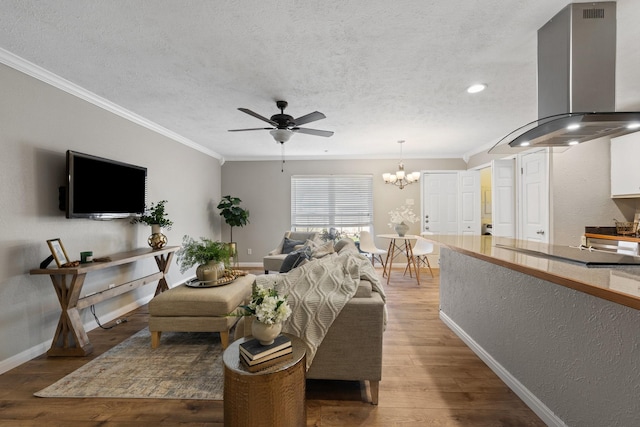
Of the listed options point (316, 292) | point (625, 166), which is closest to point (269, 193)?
point (316, 292)

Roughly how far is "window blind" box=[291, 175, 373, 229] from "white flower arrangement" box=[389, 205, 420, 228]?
458 mm

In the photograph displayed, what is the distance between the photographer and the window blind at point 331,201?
6.03 metres

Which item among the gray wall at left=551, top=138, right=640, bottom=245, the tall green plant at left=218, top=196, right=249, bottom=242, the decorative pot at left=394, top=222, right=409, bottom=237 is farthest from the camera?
the tall green plant at left=218, top=196, right=249, bottom=242

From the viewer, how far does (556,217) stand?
12.1 ft

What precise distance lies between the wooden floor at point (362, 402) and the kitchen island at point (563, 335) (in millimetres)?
184

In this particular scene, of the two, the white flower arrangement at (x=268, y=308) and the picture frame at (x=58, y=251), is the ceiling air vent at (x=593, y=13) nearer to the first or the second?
the white flower arrangement at (x=268, y=308)

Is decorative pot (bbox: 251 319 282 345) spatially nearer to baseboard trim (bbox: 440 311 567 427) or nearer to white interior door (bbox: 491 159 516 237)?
baseboard trim (bbox: 440 311 567 427)

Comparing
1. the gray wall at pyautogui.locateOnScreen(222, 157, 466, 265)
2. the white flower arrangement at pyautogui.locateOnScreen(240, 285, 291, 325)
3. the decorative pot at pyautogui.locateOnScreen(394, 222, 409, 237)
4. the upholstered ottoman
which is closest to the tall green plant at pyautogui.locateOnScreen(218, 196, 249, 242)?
the gray wall at pyautogui.locateOnScreen(222, 157, 466, 265)

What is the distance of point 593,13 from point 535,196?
9.94 ft

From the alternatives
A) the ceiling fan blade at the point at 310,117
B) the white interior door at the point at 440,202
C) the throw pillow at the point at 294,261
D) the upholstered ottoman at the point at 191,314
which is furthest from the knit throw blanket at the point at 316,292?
the white interior door at the point at 440,202

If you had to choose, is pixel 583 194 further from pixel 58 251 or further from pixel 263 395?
pixel 58 251

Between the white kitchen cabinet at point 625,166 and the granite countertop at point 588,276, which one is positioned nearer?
the granite countertop at point 588,276

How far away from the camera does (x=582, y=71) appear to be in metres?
1.70

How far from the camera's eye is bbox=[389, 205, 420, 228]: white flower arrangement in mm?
5779
